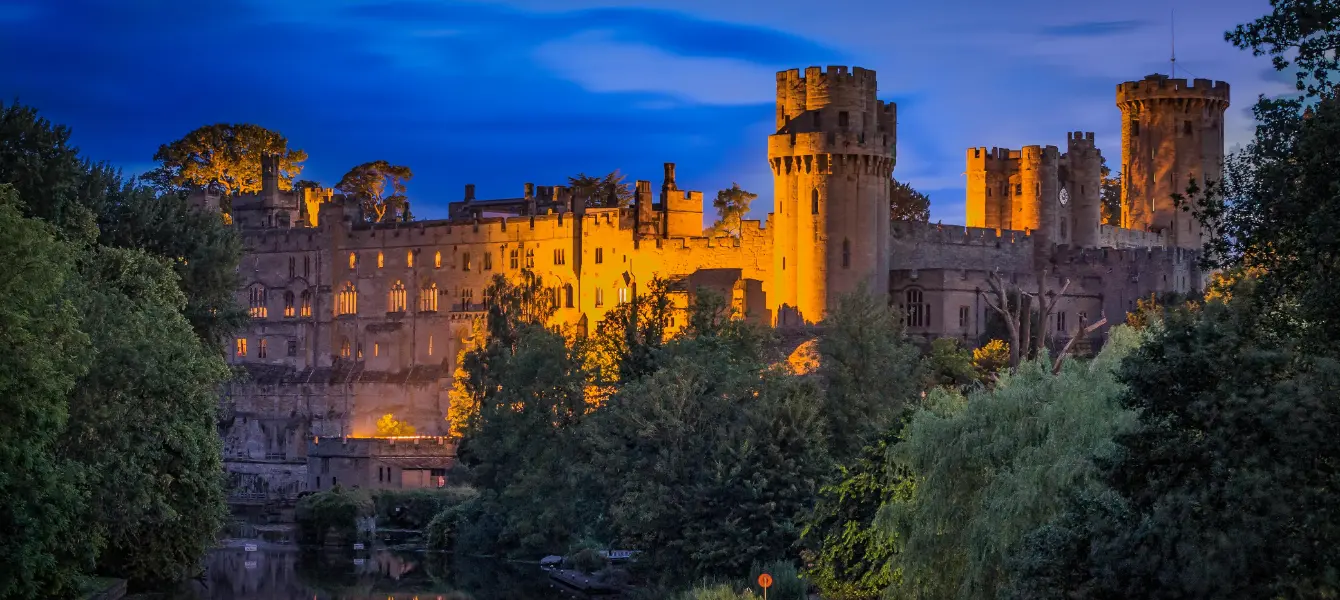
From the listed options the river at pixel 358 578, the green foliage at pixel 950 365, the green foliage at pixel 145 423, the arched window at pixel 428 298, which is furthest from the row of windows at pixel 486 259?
the green foliage at pixel 145 423

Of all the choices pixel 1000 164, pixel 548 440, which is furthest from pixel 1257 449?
pixel 1000 164

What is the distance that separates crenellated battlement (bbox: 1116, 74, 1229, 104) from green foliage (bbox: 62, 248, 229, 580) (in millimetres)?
59422

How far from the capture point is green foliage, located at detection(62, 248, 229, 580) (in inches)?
1533

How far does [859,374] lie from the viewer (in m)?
53.6

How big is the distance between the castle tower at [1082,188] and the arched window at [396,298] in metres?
32.8

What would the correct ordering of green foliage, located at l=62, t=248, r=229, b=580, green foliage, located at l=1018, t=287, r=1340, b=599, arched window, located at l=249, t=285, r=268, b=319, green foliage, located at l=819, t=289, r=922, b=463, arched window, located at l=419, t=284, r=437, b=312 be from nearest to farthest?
green foliage, located at l=1018, t=287, r=1340, b=599 < green foliage, located at l=62, t=248, r=229, b=580 < green foliage, located at l=819, t=289, r=922, b=463 < arched window, located at l=419, t=284, r=437, b=312 < arched window, located at l=249, t=285, r=268, b=319

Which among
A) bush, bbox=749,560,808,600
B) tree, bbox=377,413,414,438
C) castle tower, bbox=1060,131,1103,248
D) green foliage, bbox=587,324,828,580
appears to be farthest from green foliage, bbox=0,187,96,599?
castle tower, bbox=1060,131,1103,248

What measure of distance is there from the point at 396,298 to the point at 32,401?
70.5m

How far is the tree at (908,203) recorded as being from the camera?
10644 centimetres

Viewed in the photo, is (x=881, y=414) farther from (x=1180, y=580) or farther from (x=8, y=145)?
(x=1180, y=580)

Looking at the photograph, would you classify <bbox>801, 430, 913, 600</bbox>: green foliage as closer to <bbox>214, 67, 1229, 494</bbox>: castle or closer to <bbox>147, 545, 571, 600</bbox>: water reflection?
<bbox>147, 545, 571, 600</bbox>: water reflection

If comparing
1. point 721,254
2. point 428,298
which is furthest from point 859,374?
point 428,298

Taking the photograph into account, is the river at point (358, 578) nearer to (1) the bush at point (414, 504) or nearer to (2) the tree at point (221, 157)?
(1) the bush at point (414, 504)

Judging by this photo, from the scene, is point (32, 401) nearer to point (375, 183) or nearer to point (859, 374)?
point (859, 374)
